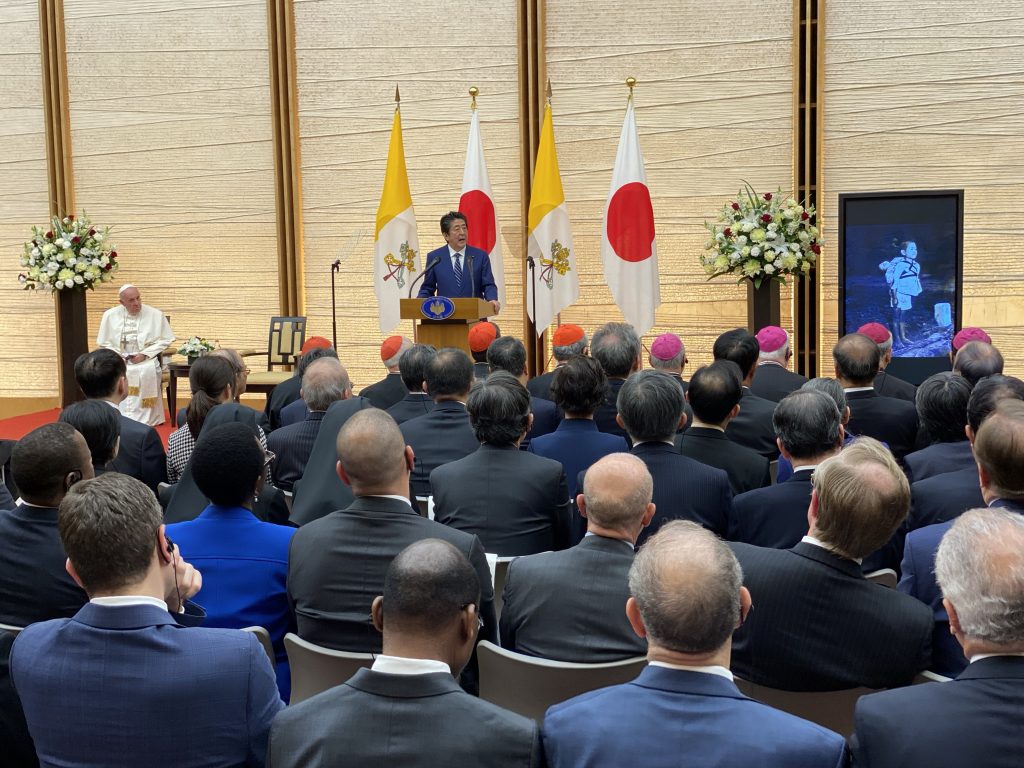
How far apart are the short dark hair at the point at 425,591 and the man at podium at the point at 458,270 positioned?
635cm

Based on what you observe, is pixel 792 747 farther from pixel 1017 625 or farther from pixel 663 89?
pixel 663 89

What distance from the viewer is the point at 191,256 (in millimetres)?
10867

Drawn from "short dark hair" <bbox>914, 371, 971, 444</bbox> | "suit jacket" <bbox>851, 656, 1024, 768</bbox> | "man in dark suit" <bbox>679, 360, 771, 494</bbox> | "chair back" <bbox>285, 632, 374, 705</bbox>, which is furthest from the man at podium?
"suit jacket" <bbox>851, 656, 1024, 768</bbox>

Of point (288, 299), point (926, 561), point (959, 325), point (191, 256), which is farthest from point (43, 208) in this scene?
point (926, 561)

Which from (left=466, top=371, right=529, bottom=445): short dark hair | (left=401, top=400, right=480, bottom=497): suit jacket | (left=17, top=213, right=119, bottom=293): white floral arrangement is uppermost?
(left=17, top=213, right=119, bottom=293): white floral arrangement

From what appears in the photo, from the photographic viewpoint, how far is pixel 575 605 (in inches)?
101

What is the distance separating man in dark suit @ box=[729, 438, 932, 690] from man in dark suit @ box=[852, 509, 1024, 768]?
1.78ft

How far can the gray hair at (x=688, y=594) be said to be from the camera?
1.74 metres

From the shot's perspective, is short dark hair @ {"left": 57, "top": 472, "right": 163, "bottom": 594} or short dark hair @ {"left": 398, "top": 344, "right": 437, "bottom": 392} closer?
short dark hair @ {"left": 57, "top": 472, "right": 163, "bottom": 594}

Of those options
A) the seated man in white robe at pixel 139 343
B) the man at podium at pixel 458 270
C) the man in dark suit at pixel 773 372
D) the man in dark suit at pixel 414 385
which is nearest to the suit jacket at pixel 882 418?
the man in dark suit at pixel 773 372

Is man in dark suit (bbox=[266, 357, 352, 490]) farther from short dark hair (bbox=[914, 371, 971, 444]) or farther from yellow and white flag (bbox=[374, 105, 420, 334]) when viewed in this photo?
yellow and white flag (bbox=[374, 105, 420, 334])

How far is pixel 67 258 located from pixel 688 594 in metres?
9.36

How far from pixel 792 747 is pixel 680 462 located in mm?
1922

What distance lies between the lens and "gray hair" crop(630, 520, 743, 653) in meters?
1.74
